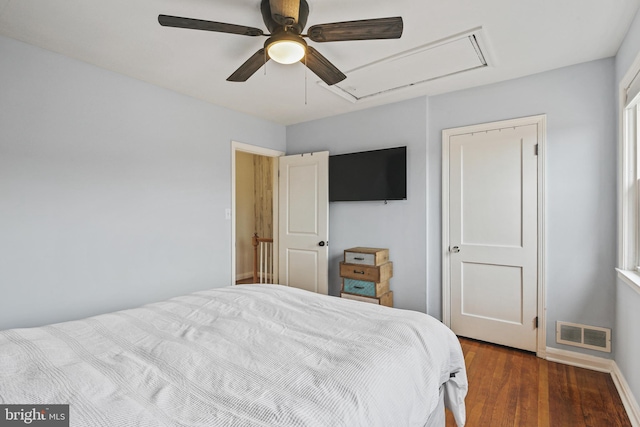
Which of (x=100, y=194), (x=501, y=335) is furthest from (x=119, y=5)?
(x=501, y=335)

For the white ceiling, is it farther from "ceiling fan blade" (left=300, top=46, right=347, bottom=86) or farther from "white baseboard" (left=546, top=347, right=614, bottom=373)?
"white baseboard" (left=546, top=347, right=614, bottom=373)

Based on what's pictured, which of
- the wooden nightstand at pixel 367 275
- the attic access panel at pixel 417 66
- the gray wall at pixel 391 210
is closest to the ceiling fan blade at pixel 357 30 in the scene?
the attic access panel at pixel 417 66

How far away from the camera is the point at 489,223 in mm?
2941

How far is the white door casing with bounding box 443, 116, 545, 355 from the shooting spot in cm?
274

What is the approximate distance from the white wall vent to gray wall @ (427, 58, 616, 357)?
1.7 inches

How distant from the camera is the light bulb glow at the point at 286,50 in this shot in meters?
1.64

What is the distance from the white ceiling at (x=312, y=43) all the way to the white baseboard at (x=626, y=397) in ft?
7.79

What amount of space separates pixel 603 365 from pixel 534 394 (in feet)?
2.69

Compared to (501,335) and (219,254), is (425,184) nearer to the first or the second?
(501,335)

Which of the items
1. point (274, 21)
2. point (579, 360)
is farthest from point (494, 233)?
point (274, 21)

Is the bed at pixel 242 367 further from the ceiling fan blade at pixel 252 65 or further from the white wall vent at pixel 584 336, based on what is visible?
the white wall vent at pixel 584 336

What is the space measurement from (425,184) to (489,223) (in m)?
0.72
